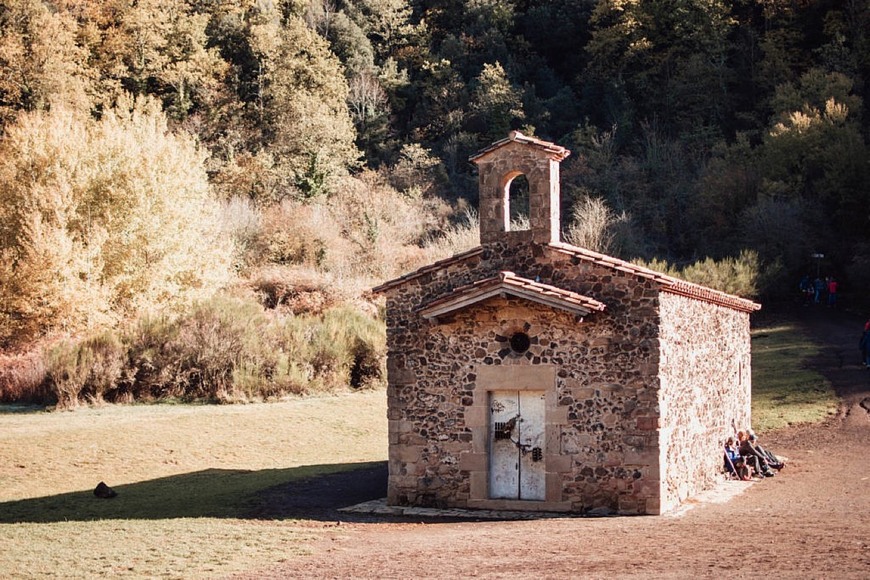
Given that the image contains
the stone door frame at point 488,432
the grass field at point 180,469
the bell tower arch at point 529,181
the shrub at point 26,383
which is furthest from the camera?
the shrub at point 26,383

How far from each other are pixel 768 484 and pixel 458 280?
279 inches

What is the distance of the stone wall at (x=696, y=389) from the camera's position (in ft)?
61.8

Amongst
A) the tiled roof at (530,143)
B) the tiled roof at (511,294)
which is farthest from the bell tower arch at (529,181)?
the tiled roof at (511,294)

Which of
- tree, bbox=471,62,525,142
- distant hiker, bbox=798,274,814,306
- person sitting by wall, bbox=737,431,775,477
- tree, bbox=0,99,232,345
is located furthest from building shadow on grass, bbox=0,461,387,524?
tree, bbox=471,62,525,142

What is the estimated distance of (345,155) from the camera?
6800 centimetres

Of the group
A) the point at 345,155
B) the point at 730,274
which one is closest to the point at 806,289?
the point at 730,274

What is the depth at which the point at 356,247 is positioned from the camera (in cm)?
5581

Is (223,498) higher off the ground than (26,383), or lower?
lower

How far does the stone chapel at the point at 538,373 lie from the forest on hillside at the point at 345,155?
1565 cm

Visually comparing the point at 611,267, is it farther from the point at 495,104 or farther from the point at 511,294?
the point at 495,104

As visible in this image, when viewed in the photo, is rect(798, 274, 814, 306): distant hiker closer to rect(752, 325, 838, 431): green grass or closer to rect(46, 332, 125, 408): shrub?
rect(752, 325, 838, 431): green grass

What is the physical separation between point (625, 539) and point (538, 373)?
413cm

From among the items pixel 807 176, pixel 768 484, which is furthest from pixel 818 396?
pixel 807 176

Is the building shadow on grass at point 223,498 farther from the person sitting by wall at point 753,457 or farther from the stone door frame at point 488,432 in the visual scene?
the person sitting by wall at point 753,457
